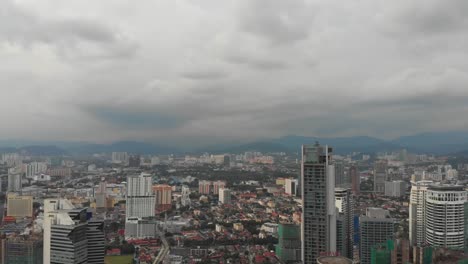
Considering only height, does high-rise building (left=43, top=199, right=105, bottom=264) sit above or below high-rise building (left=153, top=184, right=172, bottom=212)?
above

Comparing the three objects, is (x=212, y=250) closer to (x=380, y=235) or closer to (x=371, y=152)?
(x=380, y=235)

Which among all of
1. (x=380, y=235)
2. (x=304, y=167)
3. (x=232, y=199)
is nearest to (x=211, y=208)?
(x=232, y=199)

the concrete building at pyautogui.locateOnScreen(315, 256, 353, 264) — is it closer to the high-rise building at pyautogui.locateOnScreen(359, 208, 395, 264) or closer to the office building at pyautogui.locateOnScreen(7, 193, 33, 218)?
the high-rise building at pyautogui.locateOnScreen(359, 208, 395, 264)

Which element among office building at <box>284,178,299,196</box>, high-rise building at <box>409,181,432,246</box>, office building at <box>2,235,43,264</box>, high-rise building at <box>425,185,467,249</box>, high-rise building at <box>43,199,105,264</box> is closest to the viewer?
high-rise building at <box>43,199,105,264</box>

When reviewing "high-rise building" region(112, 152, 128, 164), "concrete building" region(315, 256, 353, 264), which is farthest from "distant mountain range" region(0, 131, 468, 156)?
"concrete building" region(315, 256, 353, 264)

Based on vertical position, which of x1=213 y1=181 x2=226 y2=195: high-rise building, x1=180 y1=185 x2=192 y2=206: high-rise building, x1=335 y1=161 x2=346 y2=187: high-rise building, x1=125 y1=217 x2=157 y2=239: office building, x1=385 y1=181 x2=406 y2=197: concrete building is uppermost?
x1=335 y1=161 x2=346 y2=187: high-rise building

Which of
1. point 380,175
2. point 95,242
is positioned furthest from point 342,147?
point 95,242

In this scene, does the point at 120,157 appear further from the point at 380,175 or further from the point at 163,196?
the point at 380,175

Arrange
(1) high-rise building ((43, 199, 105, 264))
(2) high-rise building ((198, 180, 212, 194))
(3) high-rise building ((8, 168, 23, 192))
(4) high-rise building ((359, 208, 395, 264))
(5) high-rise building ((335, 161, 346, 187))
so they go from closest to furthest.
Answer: (1) high-rise building ((43, 199, 105, 264)) < (4) high-rise building ((359, 208, 395, 264)) < (5) high-rise building ((335, 161, 346, 187)) < (3) high-rise building ((8, 168, 23, 192)) < (2) high-rise building ((198, 180, 212, 194))
